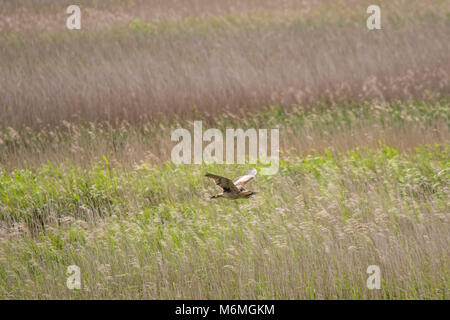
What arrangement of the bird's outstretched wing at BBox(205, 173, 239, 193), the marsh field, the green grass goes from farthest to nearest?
the marsh field < the green grass < the bird's outstretched wing at BBox(205, 173, 239, 193)

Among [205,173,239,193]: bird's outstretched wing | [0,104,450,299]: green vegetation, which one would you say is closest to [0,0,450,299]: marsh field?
[0,104,450,299]: green vegetation

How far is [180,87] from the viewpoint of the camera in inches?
444

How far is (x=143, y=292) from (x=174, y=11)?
1299 centimetres

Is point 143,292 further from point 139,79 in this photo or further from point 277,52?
point 277,52

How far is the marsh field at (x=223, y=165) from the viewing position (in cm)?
486

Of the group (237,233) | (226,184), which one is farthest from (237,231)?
(226,184)

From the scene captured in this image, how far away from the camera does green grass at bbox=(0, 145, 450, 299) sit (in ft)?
15.4

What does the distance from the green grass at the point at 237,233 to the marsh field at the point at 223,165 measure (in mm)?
27

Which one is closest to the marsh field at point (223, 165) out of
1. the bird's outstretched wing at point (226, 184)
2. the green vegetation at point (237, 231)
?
the green vegetation at point (237, 231)

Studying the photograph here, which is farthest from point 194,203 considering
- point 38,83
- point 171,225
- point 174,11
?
point 174,11

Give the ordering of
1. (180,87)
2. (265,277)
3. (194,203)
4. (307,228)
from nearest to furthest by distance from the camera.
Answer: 1. (265,277)
2. (307,228)
3. (194,203)
4. (180,87)

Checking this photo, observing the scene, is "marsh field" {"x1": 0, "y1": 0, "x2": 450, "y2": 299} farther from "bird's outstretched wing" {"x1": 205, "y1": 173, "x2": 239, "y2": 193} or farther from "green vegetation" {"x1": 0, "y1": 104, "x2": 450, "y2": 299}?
"bird's outstretched wing" {"x1": 205, "y1": 173, "x2": 239, "y2": 193}

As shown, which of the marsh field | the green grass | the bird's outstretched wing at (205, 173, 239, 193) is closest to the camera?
the bird's outstretched wing at (205, 173, 239, 193)

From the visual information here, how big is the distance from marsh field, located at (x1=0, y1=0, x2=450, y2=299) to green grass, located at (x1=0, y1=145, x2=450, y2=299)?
27 millimetres
